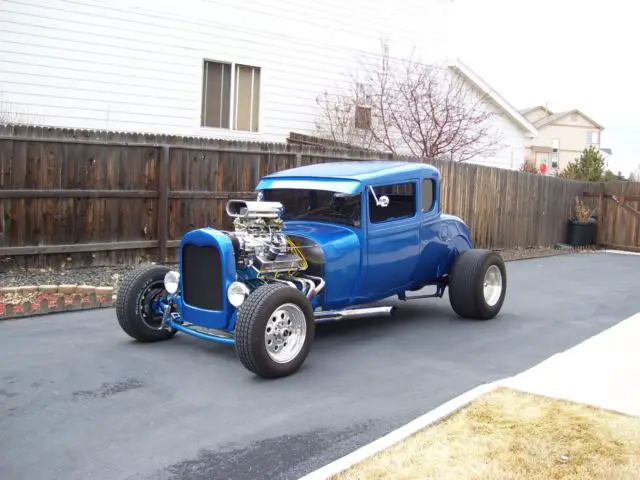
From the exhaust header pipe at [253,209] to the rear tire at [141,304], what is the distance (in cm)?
98

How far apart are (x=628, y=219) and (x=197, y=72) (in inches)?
512

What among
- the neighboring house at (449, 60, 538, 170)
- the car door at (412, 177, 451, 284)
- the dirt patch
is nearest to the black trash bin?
the dirt patch

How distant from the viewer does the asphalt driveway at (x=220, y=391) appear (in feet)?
14.2

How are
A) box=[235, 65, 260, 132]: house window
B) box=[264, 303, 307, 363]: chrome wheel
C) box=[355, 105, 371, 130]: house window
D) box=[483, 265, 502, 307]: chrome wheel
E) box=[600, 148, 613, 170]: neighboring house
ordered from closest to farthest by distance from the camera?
box=[264, 303, 307, 363]: chrome wheel, box=[483, 265, 502, 307]: chrome wheel, box=[235, 65, 260, 132]: house window, box=[355, 105, 371, 130]: house window, box=[600, 148, 613, 170]: neighboring house

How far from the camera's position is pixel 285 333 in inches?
241

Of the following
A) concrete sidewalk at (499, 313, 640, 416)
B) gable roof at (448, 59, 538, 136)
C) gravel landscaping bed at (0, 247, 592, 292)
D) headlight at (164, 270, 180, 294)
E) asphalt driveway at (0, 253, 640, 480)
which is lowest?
asphalt driveway at (0, 253, 640, 480)

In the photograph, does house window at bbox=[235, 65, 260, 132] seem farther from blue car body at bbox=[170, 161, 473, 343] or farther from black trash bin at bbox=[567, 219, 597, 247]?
black trash bin at bbox=[567, 219, 597, 247]

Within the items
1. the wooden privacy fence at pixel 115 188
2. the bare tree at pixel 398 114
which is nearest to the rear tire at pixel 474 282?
the wooden privacy fence at pixel 115 188

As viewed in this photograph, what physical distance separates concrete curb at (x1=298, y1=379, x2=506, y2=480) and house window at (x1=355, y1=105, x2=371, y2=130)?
1230 cm

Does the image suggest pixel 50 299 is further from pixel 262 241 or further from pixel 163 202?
pixel 262 241

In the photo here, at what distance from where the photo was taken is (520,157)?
2350 cm

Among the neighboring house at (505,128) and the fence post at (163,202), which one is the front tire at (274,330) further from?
the neighboring house at (505,128)

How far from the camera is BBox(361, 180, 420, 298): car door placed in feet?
24.3

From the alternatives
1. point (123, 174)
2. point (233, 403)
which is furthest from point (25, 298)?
point (233, 403)
